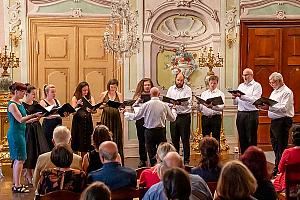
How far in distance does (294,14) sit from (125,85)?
3299 mm

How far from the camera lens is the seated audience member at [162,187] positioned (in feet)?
12.2

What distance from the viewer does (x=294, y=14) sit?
10352 mm

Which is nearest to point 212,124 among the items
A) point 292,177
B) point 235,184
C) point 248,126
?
point 248,126

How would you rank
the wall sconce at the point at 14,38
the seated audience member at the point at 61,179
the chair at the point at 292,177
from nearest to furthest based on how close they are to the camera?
the seated audience member at the point at 61,179, the chair at the point at 292,177, the wall sconce at the point at 14,38

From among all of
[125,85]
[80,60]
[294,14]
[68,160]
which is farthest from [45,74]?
[68,160]

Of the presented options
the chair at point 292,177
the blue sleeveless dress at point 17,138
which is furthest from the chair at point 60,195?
the blue sleeveless dress at point 17,138

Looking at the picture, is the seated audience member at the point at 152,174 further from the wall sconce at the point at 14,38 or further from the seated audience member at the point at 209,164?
the wall sconce at the point at 14,38

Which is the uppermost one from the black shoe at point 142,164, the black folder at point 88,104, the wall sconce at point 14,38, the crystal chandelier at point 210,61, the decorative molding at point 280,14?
the decorative molding at point 280,14

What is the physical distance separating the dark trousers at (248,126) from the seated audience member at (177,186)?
5067 millimetres

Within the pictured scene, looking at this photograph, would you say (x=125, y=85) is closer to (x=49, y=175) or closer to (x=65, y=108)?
(x=65, y=108)

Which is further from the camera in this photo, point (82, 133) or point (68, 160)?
point (82, 133)

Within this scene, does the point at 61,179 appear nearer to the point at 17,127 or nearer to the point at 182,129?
the point at 17,127

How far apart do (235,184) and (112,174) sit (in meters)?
1.23

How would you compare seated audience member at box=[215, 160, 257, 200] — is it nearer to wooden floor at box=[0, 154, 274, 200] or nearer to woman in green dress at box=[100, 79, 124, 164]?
wooden floor at box=[0, 154, 274, 200]
